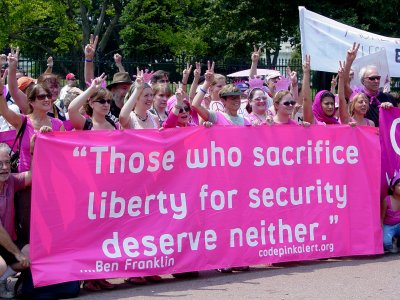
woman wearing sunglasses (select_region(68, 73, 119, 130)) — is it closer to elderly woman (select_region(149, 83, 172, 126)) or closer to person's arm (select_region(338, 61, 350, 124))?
elderly woman (select_region(149, 83, 172, 126))

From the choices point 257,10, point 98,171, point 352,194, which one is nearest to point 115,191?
point 98,171

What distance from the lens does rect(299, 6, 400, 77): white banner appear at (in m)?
9.47

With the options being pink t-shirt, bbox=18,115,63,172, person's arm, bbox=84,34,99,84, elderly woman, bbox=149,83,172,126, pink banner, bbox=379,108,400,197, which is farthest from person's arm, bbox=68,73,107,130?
pink banner, bbox=379,108,400,197

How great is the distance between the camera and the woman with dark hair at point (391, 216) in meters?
7.97

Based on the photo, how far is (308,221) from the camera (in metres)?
7.37

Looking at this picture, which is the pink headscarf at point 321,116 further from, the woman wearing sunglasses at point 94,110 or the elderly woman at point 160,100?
the woman wearing sunglasses at point 94,110

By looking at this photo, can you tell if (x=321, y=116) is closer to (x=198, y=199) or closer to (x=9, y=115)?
(x=198, y=199)

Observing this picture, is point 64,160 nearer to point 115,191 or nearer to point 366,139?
point 115,191

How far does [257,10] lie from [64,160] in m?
27.5

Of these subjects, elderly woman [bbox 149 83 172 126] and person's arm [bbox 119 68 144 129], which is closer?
person's arm [bbox 119 68 144 129]

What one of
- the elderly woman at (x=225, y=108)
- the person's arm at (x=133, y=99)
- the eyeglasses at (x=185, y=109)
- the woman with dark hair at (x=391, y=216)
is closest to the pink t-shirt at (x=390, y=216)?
the woman with dark hair at (x=391, y=216)

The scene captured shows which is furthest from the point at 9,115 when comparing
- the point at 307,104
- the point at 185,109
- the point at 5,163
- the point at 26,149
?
the point at 307,104

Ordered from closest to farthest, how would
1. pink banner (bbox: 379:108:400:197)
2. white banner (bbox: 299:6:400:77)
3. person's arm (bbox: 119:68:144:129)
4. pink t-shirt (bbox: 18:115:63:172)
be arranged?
pink t-shirt (bbox: 18:115:63:172), person's arm (bbox: 119:68:144:129), pink banner (bbox: 379:108:400:197), white banner (bbox: 299:6:400:77)

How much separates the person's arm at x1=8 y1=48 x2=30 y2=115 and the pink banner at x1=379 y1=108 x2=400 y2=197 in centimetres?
358
